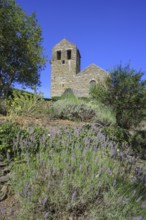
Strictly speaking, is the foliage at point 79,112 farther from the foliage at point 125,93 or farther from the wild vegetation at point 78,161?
the foliage at point 125,93

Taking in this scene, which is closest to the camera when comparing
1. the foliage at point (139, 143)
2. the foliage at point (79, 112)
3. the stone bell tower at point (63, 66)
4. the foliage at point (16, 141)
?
the foliage at point (16, 141)

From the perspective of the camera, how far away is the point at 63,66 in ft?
103

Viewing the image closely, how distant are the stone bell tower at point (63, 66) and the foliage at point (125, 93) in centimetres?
2163

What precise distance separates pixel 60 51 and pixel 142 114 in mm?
26240

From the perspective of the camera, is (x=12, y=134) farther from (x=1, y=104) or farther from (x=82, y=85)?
(x=82, y=85)

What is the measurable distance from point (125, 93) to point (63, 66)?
2438 centimetres

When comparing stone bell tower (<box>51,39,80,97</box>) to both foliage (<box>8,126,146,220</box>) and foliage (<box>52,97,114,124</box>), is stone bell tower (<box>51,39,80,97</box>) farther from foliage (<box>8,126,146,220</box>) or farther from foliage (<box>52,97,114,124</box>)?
foliage (<box>8,126,146,220</box>)

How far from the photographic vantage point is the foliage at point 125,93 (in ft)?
26.0

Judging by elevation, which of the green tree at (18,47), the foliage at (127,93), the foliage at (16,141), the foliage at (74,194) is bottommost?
the foliage at (74,194)

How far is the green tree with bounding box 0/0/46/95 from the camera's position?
14086 millimetres

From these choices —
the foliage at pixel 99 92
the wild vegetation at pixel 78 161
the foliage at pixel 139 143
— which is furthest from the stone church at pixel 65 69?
the foliage at pixel 139 143

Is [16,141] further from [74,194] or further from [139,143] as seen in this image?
[139,143]

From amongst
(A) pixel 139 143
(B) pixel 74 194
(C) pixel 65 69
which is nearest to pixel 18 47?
(A) pixel 139 143

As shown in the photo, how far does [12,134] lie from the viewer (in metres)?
2.93
